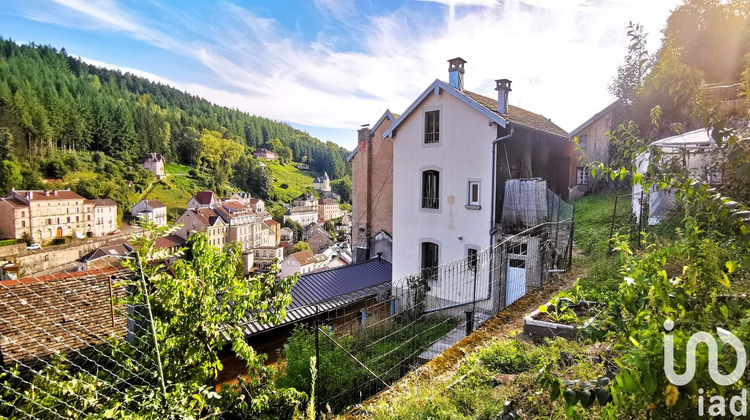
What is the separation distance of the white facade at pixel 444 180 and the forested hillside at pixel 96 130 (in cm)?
7371

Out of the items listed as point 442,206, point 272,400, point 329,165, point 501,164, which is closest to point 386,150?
point 442,206

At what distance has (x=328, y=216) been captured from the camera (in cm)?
10269

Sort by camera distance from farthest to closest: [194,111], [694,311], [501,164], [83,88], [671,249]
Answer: [194,111] < [83,88] < [501,164] < [671,249] < [694,311]

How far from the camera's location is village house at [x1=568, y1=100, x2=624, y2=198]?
20750 mm

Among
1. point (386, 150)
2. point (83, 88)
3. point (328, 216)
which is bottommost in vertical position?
point (328, 216)

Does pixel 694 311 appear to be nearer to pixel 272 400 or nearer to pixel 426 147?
pixel 272 400

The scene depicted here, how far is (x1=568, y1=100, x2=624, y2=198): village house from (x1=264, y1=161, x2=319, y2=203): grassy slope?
91.3 metres

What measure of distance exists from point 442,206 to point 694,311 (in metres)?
10.8

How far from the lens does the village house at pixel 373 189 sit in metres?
17.4

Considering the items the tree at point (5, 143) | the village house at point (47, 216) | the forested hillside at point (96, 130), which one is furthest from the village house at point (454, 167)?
the tree at point (5, 143)

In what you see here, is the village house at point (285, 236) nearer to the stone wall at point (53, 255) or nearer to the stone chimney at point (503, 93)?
the stone wall at point (53, 255)

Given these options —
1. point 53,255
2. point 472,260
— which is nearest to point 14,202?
point 53,255

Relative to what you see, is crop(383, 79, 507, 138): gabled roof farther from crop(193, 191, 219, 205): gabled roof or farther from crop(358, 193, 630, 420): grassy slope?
crop(193, 191, 219, 205): gabled roof

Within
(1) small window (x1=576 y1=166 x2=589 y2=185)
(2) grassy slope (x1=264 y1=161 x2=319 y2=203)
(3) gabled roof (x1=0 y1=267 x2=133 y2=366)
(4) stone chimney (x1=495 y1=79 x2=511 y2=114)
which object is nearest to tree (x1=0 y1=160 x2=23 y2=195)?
(2) grassy slope (x1=264 y1=161 x2=319 y2=203)
